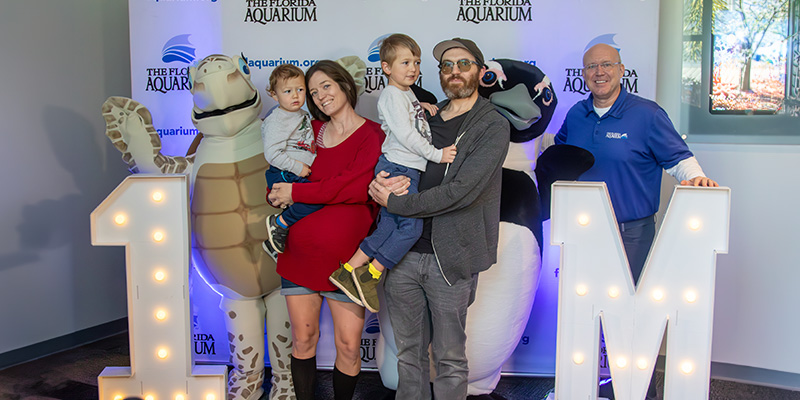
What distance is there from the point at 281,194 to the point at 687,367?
5.65 feet

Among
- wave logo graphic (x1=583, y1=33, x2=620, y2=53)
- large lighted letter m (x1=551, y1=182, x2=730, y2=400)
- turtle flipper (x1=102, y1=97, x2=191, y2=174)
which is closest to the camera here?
large lighted letter m (x1=551, y1=182, x2=730, y2=400)

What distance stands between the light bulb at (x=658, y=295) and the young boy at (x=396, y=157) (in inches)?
35.9

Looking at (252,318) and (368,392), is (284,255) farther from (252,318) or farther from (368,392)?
(368,392)

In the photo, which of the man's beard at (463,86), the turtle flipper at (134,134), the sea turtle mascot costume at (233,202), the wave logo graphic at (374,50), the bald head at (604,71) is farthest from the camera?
the wave logo graphic at (374,50)

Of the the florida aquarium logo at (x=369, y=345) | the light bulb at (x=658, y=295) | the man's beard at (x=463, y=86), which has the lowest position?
the the florida aquarium logo at (x=369, y=345)

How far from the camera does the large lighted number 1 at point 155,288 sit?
237cm

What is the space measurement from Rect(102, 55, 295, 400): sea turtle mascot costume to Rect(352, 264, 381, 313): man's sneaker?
0.69 meters

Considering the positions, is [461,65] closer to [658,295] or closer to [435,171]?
[435,171]

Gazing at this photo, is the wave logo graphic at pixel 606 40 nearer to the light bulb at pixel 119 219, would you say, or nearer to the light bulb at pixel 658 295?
the light bulb at pixel 658 295

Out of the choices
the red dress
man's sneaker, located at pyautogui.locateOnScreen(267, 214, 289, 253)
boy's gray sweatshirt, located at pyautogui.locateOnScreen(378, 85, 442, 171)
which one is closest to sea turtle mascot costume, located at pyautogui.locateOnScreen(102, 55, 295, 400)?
man's sneaker, located at pyautogui.locateOnScreen(267, 214, 289, 253)

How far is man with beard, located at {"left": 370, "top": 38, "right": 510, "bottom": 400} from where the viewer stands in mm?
2166

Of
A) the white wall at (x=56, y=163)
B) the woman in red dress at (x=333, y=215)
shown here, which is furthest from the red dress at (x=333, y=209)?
the white wall at (x=56, y=163)

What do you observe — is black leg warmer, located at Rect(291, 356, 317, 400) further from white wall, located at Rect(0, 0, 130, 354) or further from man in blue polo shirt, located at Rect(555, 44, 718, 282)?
white wall, located at Rect(0, 0, 130, 354)

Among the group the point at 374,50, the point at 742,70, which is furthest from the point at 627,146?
the point at 374,50
